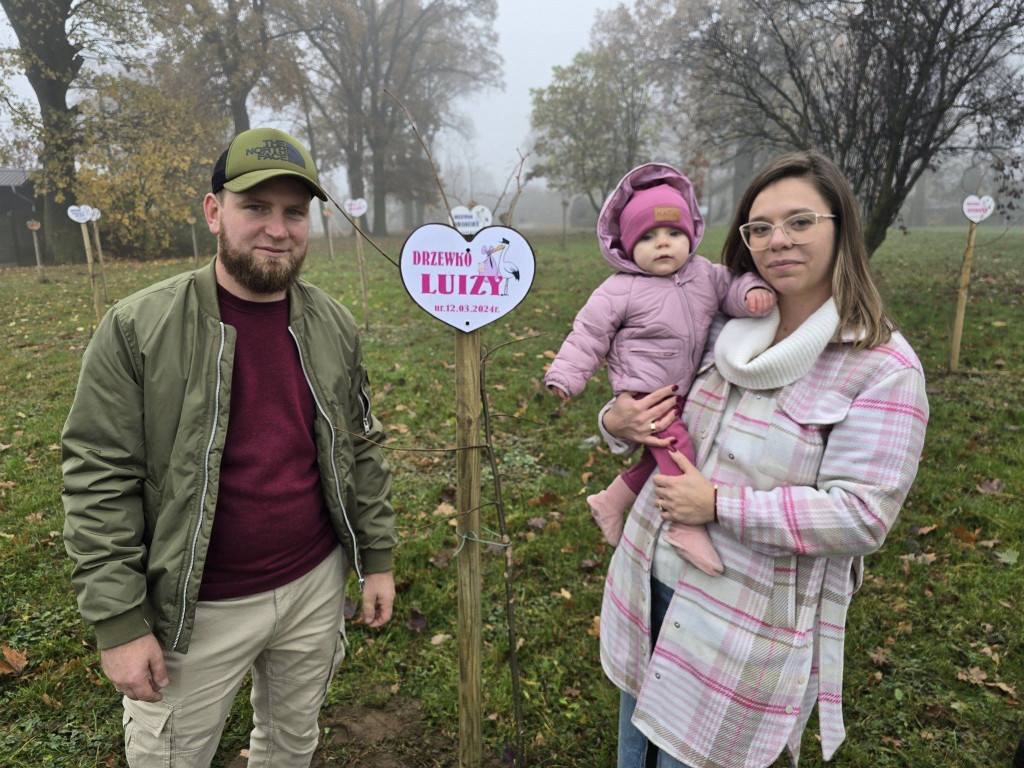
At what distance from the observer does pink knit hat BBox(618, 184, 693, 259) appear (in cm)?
181

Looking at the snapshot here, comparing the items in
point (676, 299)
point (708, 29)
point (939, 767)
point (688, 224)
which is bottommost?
point (939, 767)

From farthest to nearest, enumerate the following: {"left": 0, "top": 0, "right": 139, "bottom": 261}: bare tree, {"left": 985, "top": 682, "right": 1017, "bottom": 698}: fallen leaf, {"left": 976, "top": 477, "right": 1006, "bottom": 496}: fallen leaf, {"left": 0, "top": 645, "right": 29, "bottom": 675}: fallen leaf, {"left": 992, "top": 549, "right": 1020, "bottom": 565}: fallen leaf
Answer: {"left": 0, "top": 0, "right": 139, "bottom": 261}: bare tree → {"left": 976, "top": 477, "right": 1006, "bottom": 496}: fallen leaf → {"left": 992, "top": 549, "right": 1020, "bottom": 565}: fallen leaf → {"left": 0, "top": 645, "right": 29, "bottom": 675}: fallen leaf → {"left": 985, "top": 682, "right": 1017, "bottom": 698}: fallen leaf

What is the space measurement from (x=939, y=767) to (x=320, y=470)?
293 centimetres

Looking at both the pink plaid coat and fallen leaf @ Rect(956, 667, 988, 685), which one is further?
fallen leaf @ Rect(956, 667, 988, 685)

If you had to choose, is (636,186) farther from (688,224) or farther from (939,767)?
(939,767)

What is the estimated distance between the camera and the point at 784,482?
1.48 meters

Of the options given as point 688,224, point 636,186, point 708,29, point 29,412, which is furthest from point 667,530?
point 708,29

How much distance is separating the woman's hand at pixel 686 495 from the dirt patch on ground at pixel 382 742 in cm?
179

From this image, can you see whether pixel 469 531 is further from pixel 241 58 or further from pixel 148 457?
pixel 241 58

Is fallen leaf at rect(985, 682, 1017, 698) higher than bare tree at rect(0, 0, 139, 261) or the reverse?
the reverse

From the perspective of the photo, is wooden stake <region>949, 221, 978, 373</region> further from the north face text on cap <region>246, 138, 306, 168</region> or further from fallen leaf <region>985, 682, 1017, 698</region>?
the north face text on cap <region>246, 138, 306, 168</region>

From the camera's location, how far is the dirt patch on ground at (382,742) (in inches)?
103

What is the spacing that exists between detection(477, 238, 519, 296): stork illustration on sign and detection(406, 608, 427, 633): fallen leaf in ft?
7.75

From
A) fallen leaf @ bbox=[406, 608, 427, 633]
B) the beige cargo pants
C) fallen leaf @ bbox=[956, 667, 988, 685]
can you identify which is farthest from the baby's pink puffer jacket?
fallen leaf @ bbox=[956, 667, 988, 685]
